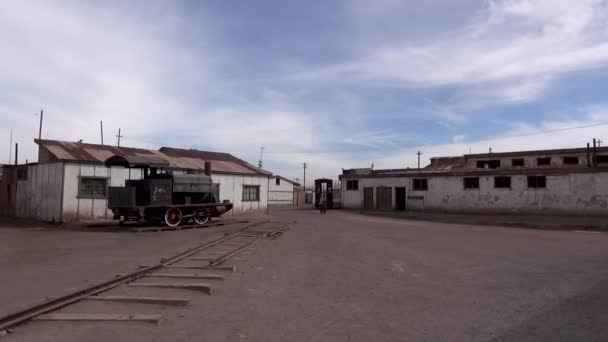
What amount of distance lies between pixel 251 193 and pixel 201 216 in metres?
8.43

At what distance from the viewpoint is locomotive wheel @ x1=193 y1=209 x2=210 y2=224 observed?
826 inches

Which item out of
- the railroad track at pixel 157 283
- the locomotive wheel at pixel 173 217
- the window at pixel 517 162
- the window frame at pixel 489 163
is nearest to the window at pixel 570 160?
the window at pixel 517 162

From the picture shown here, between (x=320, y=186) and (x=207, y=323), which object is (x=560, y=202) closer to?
(x=320, y=186)

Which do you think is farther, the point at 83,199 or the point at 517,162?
the point at 517,162

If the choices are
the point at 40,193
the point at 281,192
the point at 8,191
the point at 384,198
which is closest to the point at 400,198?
the point at 384,198

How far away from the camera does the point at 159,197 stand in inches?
757

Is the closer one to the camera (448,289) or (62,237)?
(448,289)

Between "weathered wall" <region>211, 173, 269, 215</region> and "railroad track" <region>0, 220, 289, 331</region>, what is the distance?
50.0 ft

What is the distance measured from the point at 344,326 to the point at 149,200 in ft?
50.2

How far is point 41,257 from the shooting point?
10.6 metres

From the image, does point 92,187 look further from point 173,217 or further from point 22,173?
point 22,173

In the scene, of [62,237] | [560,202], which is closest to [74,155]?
[62,237]

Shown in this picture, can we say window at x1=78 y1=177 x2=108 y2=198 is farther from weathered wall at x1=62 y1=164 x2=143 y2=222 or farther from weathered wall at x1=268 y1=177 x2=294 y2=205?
weathered wall at x1=268 y1=177 x2=294 y2=205

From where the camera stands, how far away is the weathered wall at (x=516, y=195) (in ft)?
87.5
